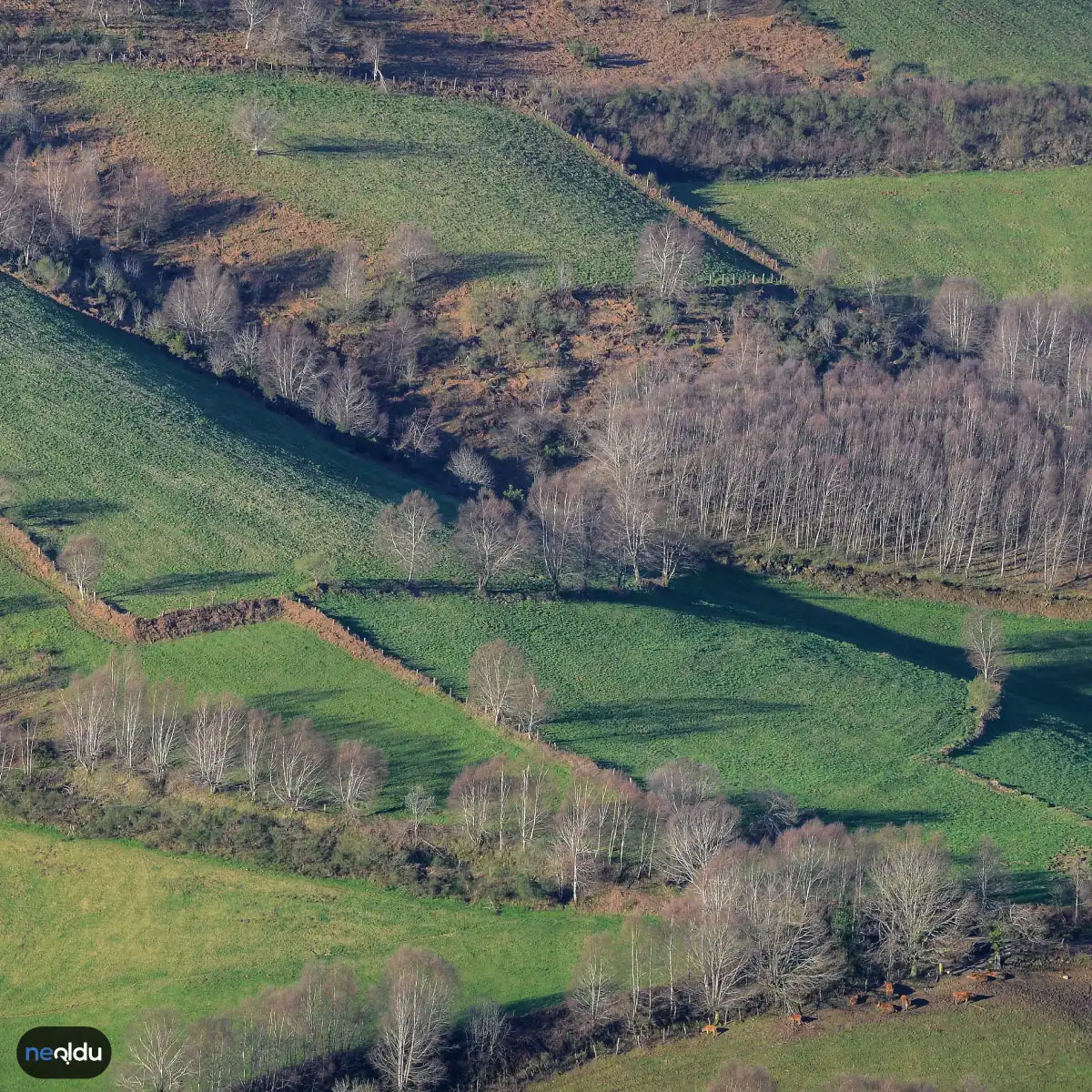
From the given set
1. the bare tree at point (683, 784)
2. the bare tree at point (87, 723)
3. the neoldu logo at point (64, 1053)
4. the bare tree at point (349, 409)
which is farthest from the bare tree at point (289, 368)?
the neoldu logo at point (64, 1053)

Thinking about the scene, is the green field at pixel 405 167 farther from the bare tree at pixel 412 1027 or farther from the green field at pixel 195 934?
the bare tree at pixel 412 1027

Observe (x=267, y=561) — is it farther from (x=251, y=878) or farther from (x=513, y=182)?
(x=513, y=182)

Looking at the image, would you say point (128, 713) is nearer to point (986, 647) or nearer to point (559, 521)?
point (559, 521)

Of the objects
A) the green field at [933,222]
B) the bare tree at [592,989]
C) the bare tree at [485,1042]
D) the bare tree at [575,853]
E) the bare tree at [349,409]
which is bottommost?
the bare tree at [485,1042]

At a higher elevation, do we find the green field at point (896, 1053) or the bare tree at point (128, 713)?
the bare tree at point (128, 713)

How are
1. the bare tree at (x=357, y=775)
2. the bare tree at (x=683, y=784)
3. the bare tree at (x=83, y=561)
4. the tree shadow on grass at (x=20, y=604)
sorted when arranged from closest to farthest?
the bare tree at (x=683, y=784), the bare tree at (x=357, y=775), the tree shadow on grass at (x=20, y=604), the bare tree at (x=83, y=561)
